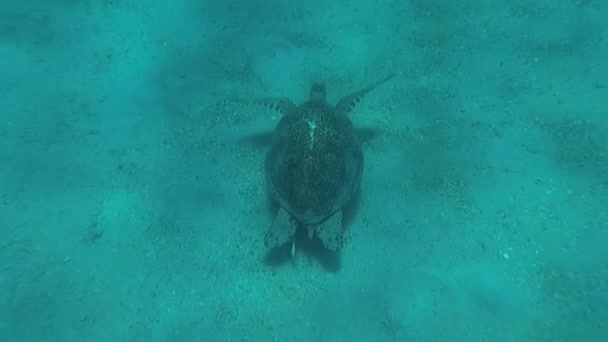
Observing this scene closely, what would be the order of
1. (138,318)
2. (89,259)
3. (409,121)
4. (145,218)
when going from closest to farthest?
(138,318), (89,259), (145,218), (409,121)

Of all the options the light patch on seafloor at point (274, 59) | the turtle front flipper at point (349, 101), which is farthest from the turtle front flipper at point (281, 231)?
the light patch on seafloor at point (274, 59)

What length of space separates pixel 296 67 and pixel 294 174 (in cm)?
297

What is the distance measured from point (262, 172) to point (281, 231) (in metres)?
1.26

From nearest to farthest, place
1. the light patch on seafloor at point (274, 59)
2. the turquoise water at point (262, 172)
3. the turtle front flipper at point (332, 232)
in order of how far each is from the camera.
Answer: the turquoise water at point (262, 172)
the turtle front flipper at point (332, 232)
the light patch on seafloor at point (274, 59)

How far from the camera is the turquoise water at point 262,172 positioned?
3797 millimetres

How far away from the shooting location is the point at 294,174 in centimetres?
392

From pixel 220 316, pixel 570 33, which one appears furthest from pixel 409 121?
pixel 220 316

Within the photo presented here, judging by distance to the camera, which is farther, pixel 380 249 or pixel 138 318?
pixel 380 249

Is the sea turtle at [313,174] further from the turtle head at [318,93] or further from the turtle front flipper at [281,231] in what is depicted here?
the turtle head at [318,93]

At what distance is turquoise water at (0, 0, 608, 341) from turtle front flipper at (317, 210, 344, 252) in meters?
0.44

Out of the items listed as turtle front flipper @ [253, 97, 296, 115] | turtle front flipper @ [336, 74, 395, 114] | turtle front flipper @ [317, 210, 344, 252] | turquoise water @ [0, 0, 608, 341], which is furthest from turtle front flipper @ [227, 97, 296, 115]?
turtle front flipper @ [317, 210, 344, 252]

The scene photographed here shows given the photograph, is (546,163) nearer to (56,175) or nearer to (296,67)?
(296,67)

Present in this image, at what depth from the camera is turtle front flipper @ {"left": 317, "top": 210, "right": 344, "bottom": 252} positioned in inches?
155

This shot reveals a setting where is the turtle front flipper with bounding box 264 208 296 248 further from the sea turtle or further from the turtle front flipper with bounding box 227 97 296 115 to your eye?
the turtle front flipper with bounding box 227 97 296 115
